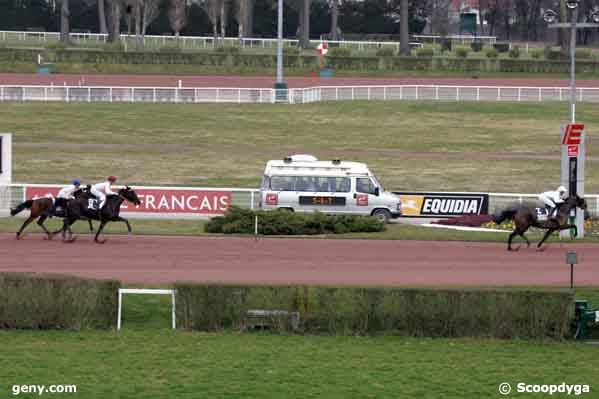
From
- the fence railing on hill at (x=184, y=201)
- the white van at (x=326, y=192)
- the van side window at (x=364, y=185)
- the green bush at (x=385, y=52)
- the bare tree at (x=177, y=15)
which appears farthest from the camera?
the bare tree at (x=177, y=15)

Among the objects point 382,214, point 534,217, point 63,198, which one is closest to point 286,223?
point 382,214

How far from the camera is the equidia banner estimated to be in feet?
103

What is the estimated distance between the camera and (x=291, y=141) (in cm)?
4675

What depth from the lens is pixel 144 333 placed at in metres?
17.5

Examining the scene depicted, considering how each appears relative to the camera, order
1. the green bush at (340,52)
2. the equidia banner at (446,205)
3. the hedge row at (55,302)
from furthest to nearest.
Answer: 1. the green bush at (340,52)
2. the equidia banner at (446,205)
3. the hedge row at (55,302)

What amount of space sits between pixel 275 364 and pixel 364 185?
1535cm

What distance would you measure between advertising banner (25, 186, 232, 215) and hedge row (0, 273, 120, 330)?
13.4 meters

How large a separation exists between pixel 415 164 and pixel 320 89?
44.0 ft

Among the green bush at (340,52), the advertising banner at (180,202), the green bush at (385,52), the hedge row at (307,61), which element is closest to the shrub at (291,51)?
the hedge row at (307,61)

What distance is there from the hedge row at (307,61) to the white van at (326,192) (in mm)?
34013

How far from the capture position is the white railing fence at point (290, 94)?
53125 mm

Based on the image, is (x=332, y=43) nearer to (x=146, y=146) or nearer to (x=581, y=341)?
(x=146, y=146)

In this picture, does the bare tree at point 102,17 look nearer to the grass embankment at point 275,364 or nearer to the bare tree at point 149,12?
the bare tree at point 149,12

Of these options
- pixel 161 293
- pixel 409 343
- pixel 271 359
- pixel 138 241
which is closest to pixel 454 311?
pixel 409 343
